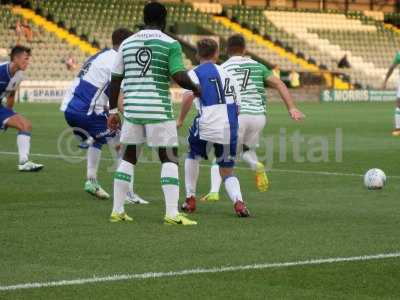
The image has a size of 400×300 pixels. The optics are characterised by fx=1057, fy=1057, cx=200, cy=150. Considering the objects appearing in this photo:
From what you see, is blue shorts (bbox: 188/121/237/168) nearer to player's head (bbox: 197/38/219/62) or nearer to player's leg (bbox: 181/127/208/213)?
player's leg (bbox: 181/127/208/213)

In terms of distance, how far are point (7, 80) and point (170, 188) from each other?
652 cm

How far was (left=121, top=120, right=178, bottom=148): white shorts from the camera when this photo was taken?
9.64 metres

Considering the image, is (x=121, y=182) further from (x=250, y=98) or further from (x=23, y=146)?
(x=23, y=146)

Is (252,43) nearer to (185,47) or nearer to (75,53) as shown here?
(185,47)

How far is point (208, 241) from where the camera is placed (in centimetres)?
862

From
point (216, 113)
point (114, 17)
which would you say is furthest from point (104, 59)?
point (114, 17)

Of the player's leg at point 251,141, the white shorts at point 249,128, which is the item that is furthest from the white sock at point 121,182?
the white shorts at point 249,128

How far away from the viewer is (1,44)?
45.8m

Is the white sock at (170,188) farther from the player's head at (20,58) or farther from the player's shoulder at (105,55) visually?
the player's head at (20,58)

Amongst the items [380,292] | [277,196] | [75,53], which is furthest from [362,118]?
[380,292]

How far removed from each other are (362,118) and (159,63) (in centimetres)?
2422

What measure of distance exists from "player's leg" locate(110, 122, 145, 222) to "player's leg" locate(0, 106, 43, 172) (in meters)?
5.68

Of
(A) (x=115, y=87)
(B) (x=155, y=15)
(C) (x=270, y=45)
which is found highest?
(B) (x=155, y=15)

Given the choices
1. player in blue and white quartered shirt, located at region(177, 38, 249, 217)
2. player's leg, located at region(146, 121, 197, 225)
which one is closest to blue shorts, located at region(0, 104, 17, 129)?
player in blue and white quartered shirt, located at region(177, 38, 249, 217)
